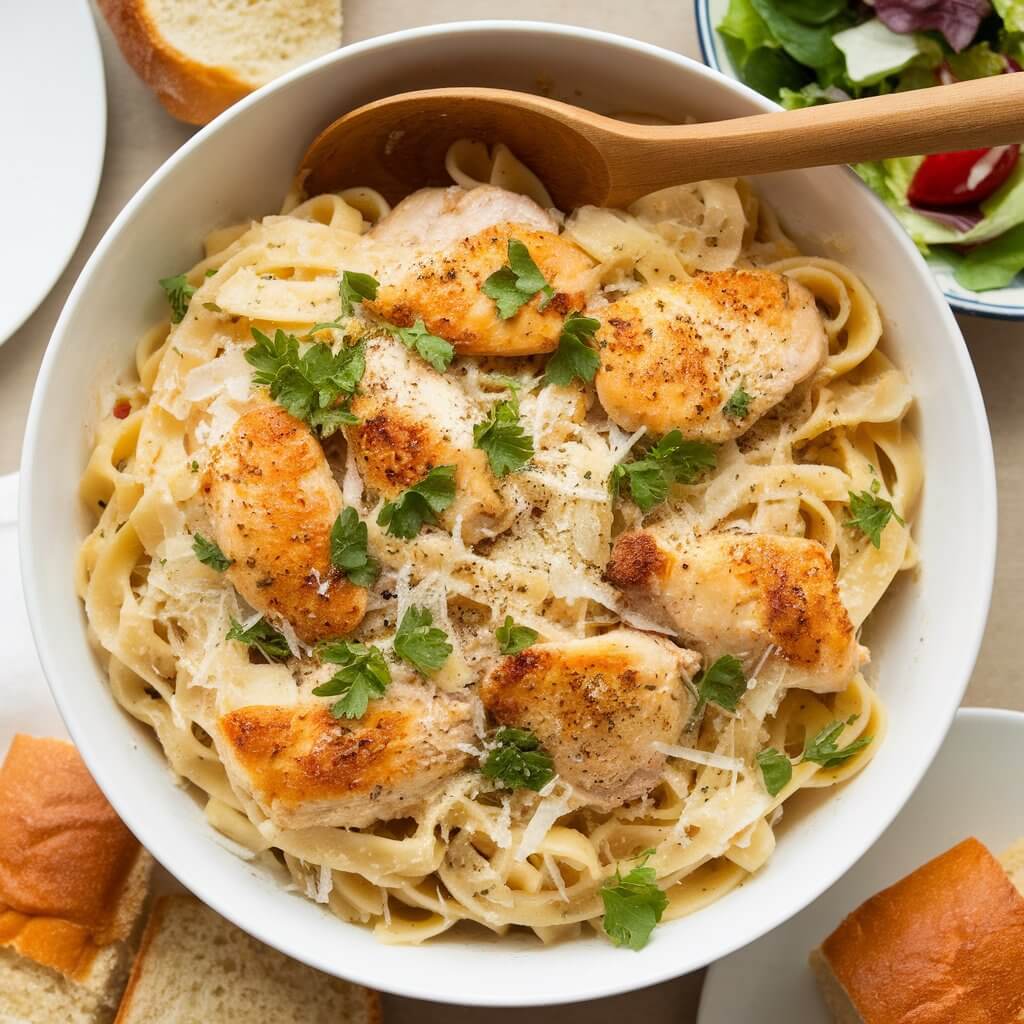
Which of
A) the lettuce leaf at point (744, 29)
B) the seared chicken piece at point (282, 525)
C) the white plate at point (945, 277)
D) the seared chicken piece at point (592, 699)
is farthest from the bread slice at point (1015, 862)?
the lettuce leaf at point (744, 29)

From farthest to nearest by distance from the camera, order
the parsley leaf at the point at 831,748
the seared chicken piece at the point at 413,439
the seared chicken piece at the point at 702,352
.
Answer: the parsley leaf at the point at 831,748
the seared chicken piece at the point at 702,352
the seared chicken piece at the point at 413,439

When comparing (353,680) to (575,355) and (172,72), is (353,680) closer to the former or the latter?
(575,355)

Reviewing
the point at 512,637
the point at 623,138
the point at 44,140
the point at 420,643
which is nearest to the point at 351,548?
the point at 420,643

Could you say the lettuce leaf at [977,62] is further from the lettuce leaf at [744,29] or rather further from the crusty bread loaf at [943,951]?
the crusty bread loaf at [943,951]

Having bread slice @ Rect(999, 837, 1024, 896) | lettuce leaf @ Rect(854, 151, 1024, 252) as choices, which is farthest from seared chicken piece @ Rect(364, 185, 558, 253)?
bread slice @ Rect(999, 837, 1024, 896)

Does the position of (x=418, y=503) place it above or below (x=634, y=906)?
above

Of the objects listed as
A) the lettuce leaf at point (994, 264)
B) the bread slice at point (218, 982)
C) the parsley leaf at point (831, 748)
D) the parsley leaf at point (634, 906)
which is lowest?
the bread slice at point (218, 982)

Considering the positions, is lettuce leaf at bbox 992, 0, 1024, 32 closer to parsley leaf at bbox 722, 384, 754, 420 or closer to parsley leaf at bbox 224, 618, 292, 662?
parsley leaf at bbox 722, 384, 754, 420
